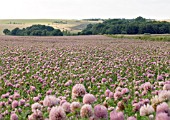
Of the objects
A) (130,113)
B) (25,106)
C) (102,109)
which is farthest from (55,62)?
(102,109)

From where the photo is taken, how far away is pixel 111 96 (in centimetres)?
549

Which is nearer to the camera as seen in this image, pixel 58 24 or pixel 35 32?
pixel 35 32

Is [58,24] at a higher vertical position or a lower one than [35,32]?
higher

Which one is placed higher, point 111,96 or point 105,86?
point 111,96

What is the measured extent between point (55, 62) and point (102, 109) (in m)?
12.7

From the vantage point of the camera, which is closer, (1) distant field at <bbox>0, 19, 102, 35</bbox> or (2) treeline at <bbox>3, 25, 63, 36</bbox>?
(2) treeline at <bbox>3, 25, 63, 36</bbox>

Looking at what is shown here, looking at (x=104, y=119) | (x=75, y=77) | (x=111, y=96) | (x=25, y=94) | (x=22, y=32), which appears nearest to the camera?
(x=104, y=119)

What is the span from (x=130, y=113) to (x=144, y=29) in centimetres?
7962

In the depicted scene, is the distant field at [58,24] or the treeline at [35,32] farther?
the distant field at [58,24]

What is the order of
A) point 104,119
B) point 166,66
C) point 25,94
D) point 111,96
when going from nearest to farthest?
point 104,119
point 111,96
point 25,94
point 166,66

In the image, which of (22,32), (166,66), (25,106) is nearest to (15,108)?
(25,106)

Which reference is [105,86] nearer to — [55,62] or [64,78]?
[64,78]

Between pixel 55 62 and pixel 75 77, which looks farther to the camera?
pixel 55 62

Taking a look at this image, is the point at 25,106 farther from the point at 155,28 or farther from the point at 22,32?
the point at 22,32
